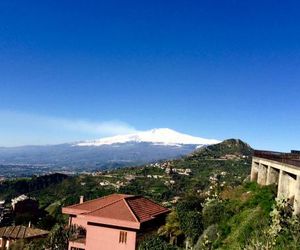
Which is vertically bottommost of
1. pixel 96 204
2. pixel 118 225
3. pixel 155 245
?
pixel 155 245

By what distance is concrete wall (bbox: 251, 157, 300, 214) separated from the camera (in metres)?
22.9

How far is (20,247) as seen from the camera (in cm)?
3884

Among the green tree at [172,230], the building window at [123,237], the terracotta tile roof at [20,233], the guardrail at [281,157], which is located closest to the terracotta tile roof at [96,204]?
the green tree at [172,230]

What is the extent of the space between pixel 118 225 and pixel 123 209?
1665mm

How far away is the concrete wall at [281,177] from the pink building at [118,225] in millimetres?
7537

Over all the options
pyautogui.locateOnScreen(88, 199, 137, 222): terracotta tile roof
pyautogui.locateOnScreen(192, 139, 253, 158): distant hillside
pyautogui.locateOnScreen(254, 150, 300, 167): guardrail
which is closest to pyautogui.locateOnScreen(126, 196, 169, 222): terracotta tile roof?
pyautogui.locateOnScreen(88, 199, 137, 222): terracotta tile roof

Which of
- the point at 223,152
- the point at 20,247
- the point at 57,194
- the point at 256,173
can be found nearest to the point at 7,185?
the point at 57,194

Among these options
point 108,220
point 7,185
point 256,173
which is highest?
point 256,173

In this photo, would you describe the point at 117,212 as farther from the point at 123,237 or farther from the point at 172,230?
the point at 172,230

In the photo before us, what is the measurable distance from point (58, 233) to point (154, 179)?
82.9 meters

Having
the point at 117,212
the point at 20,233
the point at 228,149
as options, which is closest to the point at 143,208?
the point at 117,212

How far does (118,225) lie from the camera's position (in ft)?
93.7

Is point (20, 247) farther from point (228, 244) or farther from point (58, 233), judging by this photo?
point (228, 244)

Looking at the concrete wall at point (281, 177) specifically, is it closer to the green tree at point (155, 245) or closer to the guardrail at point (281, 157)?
the guardrail at point (281, 157)
